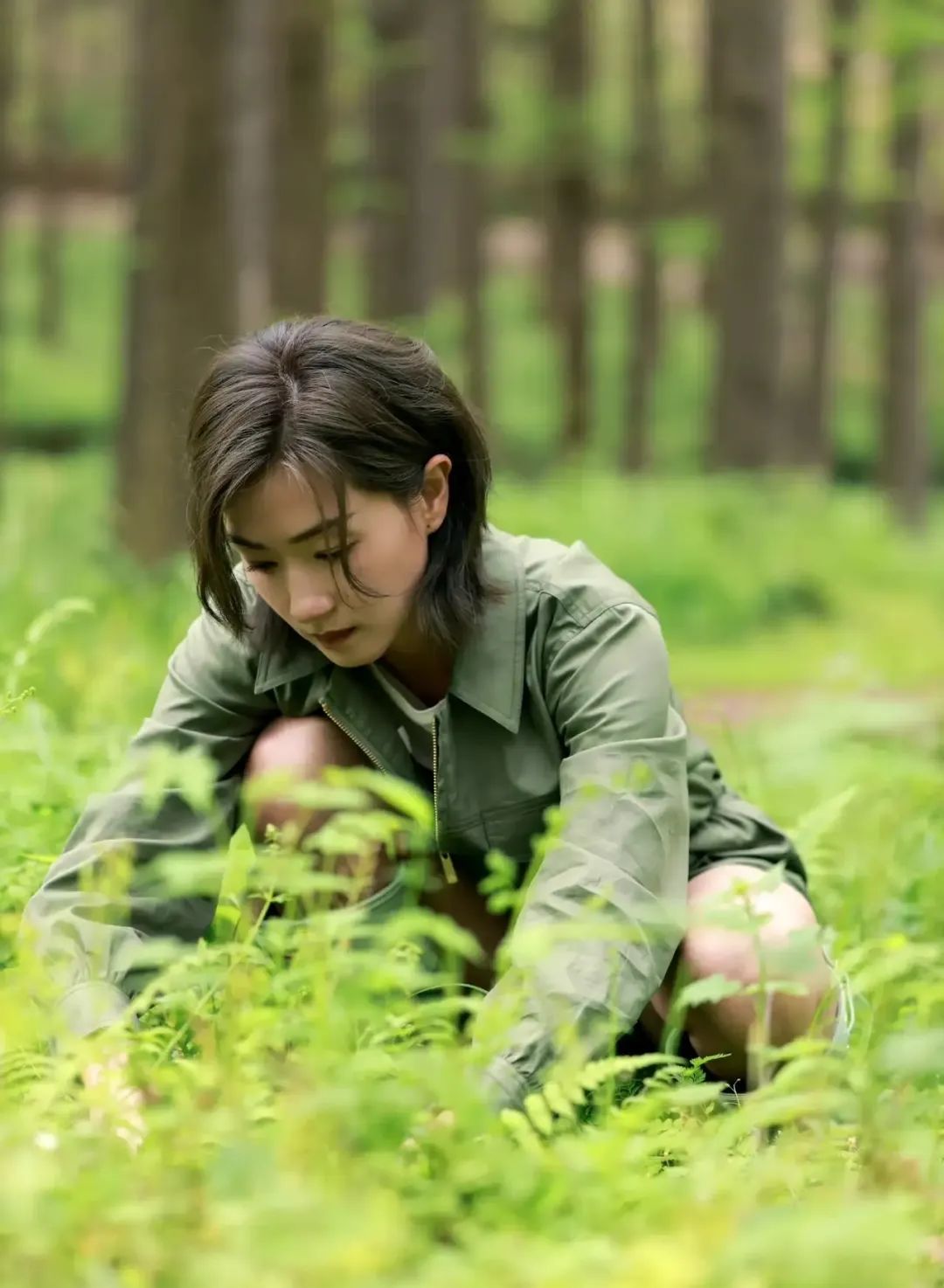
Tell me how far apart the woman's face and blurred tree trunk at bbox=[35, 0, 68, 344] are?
2554cm

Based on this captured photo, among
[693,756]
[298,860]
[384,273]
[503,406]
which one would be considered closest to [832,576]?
[384,273]

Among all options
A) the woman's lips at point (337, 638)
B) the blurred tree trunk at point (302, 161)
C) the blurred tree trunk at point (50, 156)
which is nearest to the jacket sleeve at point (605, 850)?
the woman's lips at point (337, 638)

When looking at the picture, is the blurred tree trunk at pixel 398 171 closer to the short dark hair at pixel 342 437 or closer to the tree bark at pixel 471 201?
the tree bark at pixel 471 201

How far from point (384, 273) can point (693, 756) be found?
1527 cm

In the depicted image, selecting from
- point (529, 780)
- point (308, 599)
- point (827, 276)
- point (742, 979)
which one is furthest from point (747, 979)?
point (827, 276)

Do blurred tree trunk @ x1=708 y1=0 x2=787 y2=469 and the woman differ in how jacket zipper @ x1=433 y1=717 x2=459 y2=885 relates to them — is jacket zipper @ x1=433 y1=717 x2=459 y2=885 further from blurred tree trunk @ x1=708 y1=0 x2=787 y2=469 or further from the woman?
blurred tree trunk @ x1=708 y1=0 x2=787 y2=469

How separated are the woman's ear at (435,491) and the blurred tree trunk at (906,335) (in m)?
14.3

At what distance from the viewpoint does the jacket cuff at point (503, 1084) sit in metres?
2.29

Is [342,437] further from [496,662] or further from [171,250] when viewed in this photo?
[171,250]

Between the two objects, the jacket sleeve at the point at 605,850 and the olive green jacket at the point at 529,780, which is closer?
the jacket sleeve at the point at 605,850

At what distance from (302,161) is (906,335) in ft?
24.8

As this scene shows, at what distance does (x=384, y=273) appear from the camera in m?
17.9

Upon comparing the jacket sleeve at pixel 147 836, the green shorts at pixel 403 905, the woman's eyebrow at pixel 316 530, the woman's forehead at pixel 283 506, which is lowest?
the green shorts at pixel 403 905

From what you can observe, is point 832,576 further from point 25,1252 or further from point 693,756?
point 25,1252
